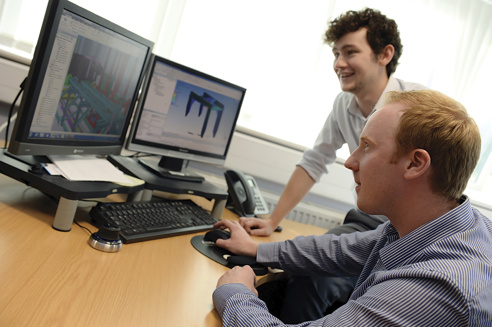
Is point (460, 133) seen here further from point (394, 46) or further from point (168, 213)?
point (394, 46)

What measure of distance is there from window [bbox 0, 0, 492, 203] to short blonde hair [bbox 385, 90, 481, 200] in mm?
1568

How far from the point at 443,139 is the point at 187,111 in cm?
104

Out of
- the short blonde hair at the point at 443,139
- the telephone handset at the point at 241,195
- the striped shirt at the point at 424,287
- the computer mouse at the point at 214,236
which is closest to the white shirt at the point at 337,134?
the telephone handset at the point at 241,195

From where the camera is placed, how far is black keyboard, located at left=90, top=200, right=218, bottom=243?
1.20m

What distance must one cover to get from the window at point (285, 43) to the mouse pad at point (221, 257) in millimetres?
1242

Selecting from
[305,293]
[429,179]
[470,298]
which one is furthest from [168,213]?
[470,298]

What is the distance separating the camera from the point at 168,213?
1.44 m

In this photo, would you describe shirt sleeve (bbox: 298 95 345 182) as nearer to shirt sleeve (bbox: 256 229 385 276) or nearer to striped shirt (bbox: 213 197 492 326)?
shirt sleeve (bbox: 256 229 385 276)

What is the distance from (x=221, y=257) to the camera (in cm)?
131

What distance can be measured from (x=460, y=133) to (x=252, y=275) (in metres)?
0.60

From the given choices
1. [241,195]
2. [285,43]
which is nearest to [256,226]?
[241,195]

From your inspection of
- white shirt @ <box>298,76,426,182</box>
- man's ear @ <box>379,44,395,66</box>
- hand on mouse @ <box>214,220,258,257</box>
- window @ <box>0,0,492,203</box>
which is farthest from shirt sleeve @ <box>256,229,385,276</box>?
window @ <box>0,0,492,203</box>

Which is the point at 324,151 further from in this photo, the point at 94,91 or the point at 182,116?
the point at 94,91

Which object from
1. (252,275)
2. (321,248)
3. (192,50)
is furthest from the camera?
(192,50)
